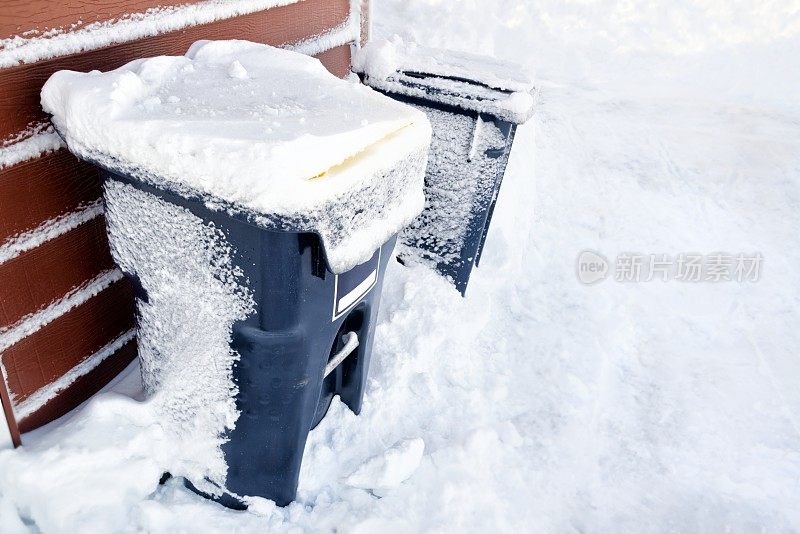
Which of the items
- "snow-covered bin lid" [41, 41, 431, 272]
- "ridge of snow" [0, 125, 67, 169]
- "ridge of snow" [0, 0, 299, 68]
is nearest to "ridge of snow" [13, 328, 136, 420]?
"ridge of snow" [0, 125, 67, 169]

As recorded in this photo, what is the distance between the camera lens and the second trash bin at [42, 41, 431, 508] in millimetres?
1096

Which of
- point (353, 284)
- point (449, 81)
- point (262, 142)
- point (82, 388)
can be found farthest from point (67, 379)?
point (449, 81)

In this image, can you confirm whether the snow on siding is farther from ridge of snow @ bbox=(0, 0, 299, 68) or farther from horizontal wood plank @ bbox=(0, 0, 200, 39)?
horizontal wood plank @ bbox=(0, 0, 200, 39)

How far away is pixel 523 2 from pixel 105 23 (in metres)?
7.17

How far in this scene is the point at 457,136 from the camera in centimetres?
228

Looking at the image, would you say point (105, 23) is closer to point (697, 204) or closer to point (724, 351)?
point (724, 351)

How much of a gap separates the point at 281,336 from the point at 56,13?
91 centimetres

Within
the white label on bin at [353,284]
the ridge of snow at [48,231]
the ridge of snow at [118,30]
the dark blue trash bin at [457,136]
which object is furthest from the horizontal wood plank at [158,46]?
the white label on bin at [353,284]

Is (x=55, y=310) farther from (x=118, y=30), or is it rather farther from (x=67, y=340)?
(x=118, y=30)

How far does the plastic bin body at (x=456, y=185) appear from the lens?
7.34ft

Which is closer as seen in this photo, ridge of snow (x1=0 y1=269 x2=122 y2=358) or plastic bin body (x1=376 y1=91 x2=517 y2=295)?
ridge of snow (x1=0 y1=269 x2=122 y2=358)

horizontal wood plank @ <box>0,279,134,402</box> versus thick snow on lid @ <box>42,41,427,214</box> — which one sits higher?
thick snow on lid @ <box>42,41,427,214</box>

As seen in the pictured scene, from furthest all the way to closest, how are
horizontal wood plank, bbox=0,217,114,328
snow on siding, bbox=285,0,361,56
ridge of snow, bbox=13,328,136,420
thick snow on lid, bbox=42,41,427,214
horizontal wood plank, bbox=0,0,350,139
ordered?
snow on siding, bbox=285,0,361,56 < ridge of snow, bbox=13,328,136,420 < horizontal wood plank, bbox=0,217,114,328 < horizontal wood plank, bbox=0,0,350,139 < thick snow on lid, bbox=42,41,427,214

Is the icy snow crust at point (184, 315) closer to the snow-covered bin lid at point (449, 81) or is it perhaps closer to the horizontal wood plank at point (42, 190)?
the horizontal wood plank at point (42, 190)
